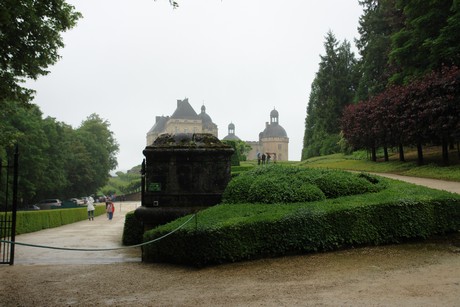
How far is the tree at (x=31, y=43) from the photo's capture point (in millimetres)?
11492

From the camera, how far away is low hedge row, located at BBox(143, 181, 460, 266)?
21.7 ft

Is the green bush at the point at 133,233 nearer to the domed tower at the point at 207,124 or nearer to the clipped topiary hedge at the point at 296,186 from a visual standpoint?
the clipped topiary hedge at the point at 296,186

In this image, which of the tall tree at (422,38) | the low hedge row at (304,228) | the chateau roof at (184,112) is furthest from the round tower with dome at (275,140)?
the low hedge row at (304,228)

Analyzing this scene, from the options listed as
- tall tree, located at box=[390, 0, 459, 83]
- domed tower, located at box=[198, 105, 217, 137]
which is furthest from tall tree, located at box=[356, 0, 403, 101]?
domed tower, located at box=[198, 105, 217, 137]

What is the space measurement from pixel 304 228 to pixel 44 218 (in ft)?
59.0

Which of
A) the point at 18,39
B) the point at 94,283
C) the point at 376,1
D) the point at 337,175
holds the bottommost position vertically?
the point at 94,283

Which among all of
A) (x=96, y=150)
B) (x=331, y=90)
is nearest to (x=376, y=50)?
(x=331, y=90)

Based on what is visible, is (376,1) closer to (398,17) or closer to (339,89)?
(339,89)

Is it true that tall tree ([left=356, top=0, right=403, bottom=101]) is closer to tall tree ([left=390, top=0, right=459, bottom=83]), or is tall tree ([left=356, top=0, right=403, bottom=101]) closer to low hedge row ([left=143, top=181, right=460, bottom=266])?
tall tree ([left=390, top=0, right=459, bottom=83])

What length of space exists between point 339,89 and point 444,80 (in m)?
29.1

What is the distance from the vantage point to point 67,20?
12.5 metres

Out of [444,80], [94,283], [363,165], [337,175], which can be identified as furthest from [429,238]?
[363,165]

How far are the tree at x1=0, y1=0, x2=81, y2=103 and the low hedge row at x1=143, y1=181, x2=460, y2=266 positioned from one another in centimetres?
844

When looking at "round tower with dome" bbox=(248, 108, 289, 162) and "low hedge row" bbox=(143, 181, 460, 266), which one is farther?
"round tower with dome" bbox=(248, 108, 289, 162)
